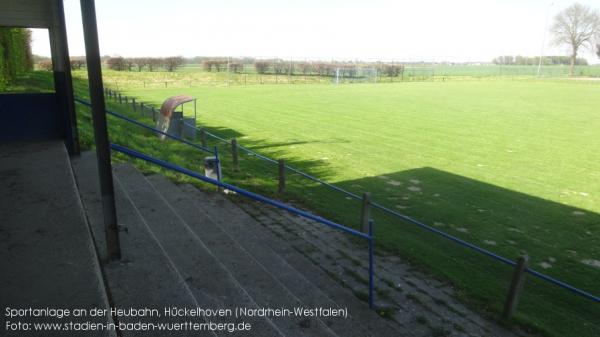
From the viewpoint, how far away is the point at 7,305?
3027 millimetres

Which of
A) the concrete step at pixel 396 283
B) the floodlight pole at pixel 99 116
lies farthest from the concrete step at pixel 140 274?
the concrete step at pixel 396 283

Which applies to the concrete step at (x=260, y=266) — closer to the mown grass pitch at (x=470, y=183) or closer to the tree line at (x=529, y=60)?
the mown grass pitch at (x=470, y=183)

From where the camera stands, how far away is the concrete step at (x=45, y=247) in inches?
122

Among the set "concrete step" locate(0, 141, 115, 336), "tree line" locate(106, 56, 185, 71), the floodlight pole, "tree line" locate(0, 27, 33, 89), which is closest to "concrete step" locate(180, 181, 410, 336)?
the floodlight pole

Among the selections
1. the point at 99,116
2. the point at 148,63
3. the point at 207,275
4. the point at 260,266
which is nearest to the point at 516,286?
the point at 260,266

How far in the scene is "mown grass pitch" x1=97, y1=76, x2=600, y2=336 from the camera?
6.35 meters

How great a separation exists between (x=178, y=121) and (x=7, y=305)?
13.2m

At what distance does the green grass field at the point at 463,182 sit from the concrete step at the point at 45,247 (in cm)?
394

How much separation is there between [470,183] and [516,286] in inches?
248

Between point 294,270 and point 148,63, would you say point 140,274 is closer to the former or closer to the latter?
point 294,270

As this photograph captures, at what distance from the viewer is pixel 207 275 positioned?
15.1 feet

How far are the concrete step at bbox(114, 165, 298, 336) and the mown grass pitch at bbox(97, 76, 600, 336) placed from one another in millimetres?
2895

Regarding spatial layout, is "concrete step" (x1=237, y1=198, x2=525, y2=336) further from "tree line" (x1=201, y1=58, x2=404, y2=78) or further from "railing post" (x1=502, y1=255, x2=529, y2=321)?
"tree line" (x1=201, y1=58, x2=404, y2=78)

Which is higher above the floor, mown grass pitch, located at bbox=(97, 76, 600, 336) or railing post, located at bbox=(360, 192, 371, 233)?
railing post, located at bbox=(360, 192, 371, 233)
